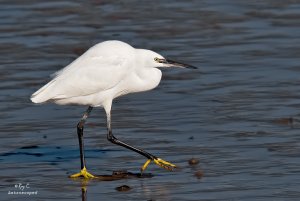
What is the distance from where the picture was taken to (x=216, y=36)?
52.1 feet

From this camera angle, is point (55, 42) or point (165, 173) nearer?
point (165, 173)

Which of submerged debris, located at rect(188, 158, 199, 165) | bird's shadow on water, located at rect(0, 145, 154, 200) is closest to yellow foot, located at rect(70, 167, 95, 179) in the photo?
bird's shadow on water, located at rect(0, 145, 154, 200)

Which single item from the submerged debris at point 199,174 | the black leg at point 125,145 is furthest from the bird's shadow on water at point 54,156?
the submerged debris at point 199,174

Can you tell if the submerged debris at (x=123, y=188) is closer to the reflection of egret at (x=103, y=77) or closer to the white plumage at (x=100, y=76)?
the reflection of egret at (x=103, y=77)

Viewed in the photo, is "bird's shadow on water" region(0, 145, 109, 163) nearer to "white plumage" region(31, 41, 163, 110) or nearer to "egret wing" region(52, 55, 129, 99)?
"white plumage" region(31, 41, 163, 110)

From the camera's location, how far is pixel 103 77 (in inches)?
410

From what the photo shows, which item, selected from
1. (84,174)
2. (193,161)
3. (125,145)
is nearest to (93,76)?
(125,145)

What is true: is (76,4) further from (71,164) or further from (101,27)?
(71,164)

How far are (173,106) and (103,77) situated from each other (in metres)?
2.12

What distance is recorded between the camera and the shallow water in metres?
9.55

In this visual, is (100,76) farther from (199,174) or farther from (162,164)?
(199,174)

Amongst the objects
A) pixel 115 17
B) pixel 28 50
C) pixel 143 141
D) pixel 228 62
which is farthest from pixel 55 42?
pixel 143 141

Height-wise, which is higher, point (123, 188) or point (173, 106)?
point (173, 106)

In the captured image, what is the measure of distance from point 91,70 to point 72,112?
1.93 metres
